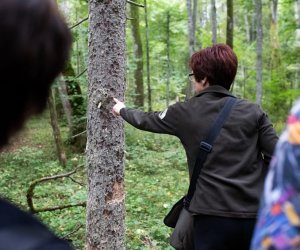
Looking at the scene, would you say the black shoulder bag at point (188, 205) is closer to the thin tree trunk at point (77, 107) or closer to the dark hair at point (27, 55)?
the dark hair at point (27, 55)

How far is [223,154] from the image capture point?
Result: 2668 millimetres

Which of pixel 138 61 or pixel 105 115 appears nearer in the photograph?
pixel 105 115

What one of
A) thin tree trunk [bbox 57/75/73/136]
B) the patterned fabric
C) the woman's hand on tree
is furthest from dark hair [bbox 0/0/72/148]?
thin tree trunk [bbox 57/75/73/136]

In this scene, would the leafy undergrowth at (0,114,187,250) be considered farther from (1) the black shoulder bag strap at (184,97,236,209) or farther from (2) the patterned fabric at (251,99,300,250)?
(2) the patterned fabric at (251,99,300,250)

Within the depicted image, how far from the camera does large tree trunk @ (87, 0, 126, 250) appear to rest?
3398mm

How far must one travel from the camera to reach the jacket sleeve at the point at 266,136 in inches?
107

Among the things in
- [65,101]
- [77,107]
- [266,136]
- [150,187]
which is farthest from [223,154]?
[77,107]

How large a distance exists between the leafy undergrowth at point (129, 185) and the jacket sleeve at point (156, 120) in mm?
850

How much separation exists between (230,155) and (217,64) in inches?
23.7

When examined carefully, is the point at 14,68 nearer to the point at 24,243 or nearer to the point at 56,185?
the point at 24,243

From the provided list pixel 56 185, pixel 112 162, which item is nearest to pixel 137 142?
pixel 56 185

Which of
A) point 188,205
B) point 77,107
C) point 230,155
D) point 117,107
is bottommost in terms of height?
point 77,107

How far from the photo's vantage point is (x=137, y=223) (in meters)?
6.12

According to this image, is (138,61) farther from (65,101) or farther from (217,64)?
(217,64)
